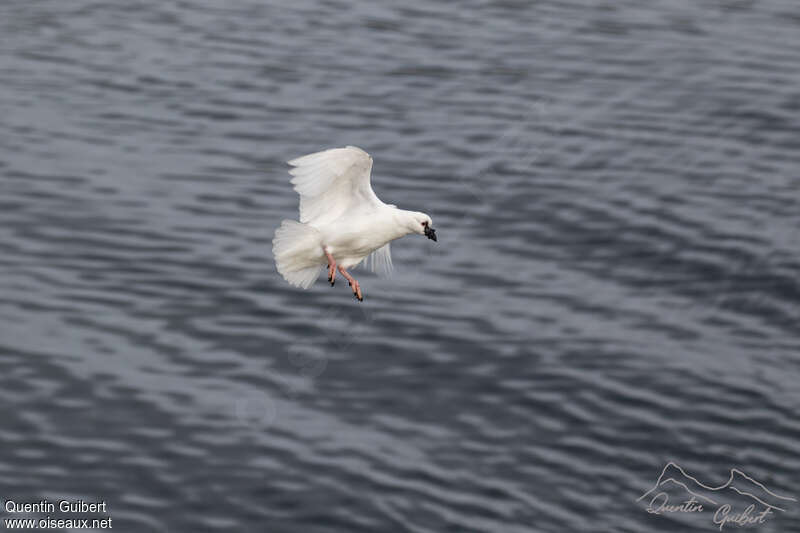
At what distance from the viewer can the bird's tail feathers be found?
62.1ft

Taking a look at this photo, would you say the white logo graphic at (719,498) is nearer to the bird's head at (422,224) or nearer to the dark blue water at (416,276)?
the dark blue water at (416,276)

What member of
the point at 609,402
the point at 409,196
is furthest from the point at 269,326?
the point at 609,402

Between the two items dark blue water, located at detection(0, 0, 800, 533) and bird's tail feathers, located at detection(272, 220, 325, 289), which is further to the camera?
dark blue water, located at detection(0, 0, 800, 533)

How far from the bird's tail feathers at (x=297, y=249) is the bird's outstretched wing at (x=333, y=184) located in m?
0.19

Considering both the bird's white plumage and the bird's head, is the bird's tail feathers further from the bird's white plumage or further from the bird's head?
the bird's head

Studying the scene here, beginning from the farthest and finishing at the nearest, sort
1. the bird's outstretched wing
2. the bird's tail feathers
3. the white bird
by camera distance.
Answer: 1. the bird's tail feathers
2. the bird's outstretched wing
3. the white bird

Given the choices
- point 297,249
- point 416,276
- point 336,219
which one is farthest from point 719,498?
point 297,249

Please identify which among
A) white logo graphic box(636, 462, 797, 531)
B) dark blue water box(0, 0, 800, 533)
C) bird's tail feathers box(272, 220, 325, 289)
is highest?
bird's tail feathers box(272, 220, 325, 289)

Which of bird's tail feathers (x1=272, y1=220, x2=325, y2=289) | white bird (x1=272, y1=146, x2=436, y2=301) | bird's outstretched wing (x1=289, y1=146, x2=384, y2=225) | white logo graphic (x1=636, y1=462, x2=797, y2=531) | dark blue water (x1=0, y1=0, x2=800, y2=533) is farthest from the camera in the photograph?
dark blue water (x1=0, y1=0, x2=800, y2=533)

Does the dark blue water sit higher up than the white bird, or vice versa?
the white bird

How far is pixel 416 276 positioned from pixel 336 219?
20.7 m

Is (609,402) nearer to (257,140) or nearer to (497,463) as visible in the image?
(497,463)

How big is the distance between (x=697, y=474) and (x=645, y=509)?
1768 mm

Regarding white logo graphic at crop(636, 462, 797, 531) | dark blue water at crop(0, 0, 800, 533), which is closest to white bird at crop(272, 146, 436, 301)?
dark blue water at crop(0, 0, 800, 533)
